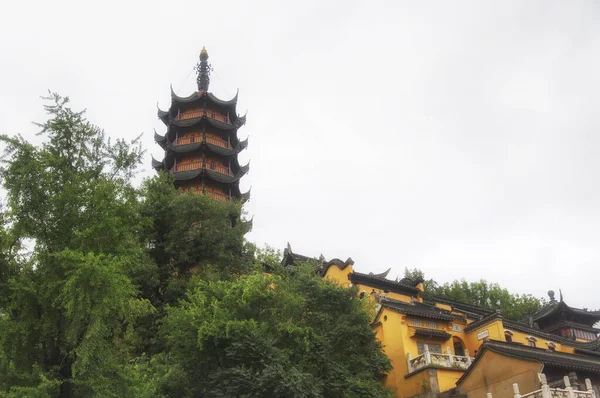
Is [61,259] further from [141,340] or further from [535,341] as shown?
[535,341]

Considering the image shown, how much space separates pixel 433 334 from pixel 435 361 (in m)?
2.03

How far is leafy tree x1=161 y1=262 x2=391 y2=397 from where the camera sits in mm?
15788

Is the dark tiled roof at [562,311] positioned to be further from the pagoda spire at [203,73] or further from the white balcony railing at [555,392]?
the pagoda spire at [203,73]

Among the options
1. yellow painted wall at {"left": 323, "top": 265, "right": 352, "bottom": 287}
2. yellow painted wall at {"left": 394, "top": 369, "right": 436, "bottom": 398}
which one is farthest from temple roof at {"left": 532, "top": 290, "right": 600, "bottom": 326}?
yellow painted wall at {"left": 394, "top": 369, "right": 436, "bottom": 398}

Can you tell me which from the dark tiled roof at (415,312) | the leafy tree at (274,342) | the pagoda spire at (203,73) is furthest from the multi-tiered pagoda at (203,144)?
the leafy tree at (274,342)

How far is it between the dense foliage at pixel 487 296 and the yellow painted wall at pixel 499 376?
23.3m

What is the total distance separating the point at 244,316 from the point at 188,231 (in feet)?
33.0

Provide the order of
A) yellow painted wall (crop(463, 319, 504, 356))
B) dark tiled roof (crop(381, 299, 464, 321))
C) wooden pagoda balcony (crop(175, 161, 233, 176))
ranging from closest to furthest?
dark tiled roof (crop(381, 299, 464, 321)) → yellow painted wall (crop(463, 319, 504, 356)) → wooden pagoda balcony (crop(175, 161, 233, 176))

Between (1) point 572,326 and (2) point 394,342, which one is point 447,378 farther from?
(1) point 572,326

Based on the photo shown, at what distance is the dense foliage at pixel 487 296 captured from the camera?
43.2 meters

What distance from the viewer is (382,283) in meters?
30.4

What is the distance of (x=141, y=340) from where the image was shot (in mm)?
23203

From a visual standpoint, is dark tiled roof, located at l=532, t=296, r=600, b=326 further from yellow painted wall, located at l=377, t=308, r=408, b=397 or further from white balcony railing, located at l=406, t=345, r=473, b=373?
yellow painted wall, located at l=377, t=308, r=408, b=397

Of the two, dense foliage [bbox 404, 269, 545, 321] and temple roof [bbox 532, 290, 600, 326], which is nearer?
temple roof [bbox 532, 290, 600, 326]
